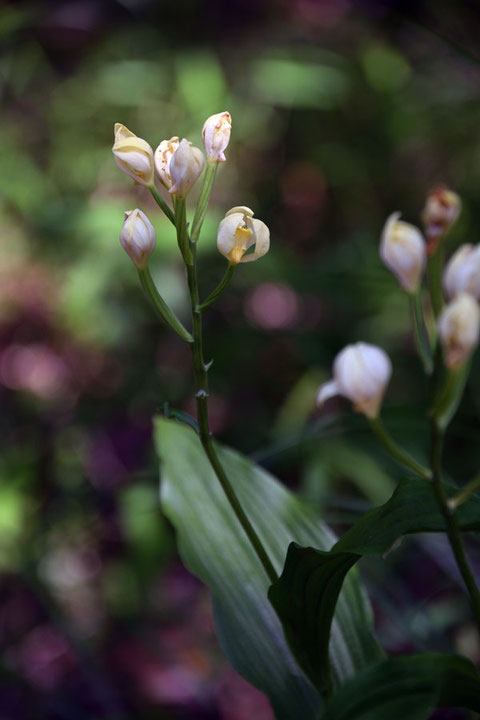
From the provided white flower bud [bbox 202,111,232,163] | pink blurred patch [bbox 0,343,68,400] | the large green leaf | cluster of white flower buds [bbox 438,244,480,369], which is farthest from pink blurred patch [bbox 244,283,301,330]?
cluster of white flower buds [bbox 438,244,480,369]

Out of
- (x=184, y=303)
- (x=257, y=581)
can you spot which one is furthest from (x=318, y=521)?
(x=184, y=303)

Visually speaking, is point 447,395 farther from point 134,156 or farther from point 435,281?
point 134,156

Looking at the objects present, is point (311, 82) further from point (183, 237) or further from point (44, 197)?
point (183, 237)

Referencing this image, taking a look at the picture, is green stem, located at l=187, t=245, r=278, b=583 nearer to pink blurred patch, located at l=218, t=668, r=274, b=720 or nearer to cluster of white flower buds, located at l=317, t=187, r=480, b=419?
cluster of white flower buds, located at l=317, t=187, r=480, b=419

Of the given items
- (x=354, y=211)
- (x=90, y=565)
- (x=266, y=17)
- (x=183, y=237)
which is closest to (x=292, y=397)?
(x=90, y=565)

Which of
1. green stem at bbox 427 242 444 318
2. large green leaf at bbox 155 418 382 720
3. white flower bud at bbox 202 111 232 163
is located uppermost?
white flower bud at bbox 202 111 232 163

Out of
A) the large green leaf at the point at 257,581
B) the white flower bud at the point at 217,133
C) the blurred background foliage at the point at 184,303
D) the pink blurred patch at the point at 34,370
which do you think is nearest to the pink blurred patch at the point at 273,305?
the blurred background foliage at the point at 184,303
